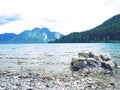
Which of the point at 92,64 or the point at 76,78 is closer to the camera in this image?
the point at 76,78

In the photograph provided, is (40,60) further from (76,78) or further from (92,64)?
(76,78)

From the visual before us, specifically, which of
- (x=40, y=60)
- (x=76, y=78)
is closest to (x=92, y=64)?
(x=76, y=78)

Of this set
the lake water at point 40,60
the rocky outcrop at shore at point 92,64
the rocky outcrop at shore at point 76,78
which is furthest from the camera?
the lake water at point 40,60

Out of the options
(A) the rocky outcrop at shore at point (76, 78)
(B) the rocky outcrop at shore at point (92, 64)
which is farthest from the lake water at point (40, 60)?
(A) the rocky outcrop at shore at point (76, 78)

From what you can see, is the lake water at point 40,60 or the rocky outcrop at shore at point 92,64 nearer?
the rocky outcrop at shore at point 92,64

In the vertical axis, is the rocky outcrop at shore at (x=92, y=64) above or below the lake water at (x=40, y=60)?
above

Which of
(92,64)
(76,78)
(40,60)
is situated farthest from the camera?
(40,60)

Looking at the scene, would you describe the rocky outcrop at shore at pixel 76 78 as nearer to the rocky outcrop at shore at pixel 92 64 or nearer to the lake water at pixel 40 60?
the rocky outcrop at shore at pixel 92 64

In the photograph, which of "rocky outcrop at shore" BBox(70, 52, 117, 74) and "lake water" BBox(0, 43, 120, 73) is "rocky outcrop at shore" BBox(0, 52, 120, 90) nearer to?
"rocky outcrop at shore" BBox(70, 52, 117, 74)

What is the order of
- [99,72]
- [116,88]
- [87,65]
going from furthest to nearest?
[87,65], [99,72], [116,88]

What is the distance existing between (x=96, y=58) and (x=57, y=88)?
2042 centimetres

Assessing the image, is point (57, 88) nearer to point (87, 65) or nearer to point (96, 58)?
point (87, 65)

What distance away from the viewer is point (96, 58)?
4794 cm

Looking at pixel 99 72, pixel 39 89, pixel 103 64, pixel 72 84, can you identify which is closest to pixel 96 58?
pixel 103 64
